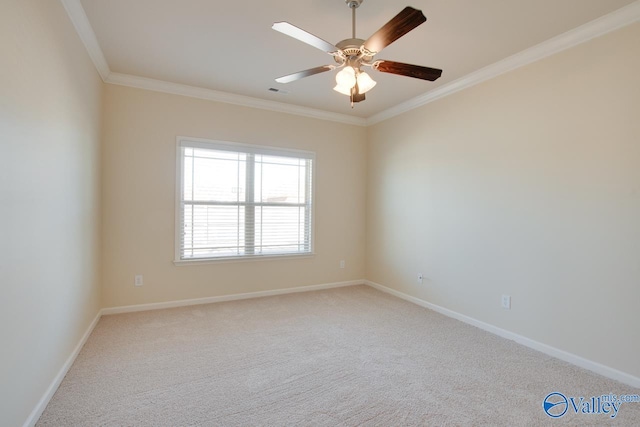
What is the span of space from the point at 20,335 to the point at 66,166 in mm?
1249

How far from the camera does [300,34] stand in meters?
1.78

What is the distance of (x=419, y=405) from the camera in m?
1.94

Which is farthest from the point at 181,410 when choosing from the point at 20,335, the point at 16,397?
the point at 20,335

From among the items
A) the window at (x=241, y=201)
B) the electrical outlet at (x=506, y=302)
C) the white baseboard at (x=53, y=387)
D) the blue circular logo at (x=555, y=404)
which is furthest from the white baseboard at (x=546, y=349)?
the white baseboard at (x=53, y=387)

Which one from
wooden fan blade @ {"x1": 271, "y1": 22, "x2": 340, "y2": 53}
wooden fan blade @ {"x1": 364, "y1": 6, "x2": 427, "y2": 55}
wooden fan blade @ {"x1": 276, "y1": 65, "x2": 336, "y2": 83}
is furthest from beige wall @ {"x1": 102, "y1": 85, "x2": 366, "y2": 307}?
wooden fan blade @ {"x1": 364, "y1": 6, "x2": 427, "y2": 55}

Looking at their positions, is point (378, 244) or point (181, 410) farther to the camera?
point (378, 244)

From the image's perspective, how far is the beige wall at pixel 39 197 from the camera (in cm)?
144

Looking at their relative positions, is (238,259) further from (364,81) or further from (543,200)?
(543,200)

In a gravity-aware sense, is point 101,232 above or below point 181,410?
above

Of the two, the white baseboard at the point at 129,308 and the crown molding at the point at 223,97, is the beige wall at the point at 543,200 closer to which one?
the crown molding at the point at 223,97

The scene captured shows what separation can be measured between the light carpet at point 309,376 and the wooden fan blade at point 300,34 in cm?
227

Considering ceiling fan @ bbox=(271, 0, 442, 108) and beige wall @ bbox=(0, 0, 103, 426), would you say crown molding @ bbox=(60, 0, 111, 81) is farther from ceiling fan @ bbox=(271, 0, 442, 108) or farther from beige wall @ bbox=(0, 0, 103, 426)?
ceiling fan @ bbox=(271, 0, 442, 108)

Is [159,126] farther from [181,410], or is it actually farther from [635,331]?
[635,331]

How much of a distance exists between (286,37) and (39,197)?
2154 millimetres
